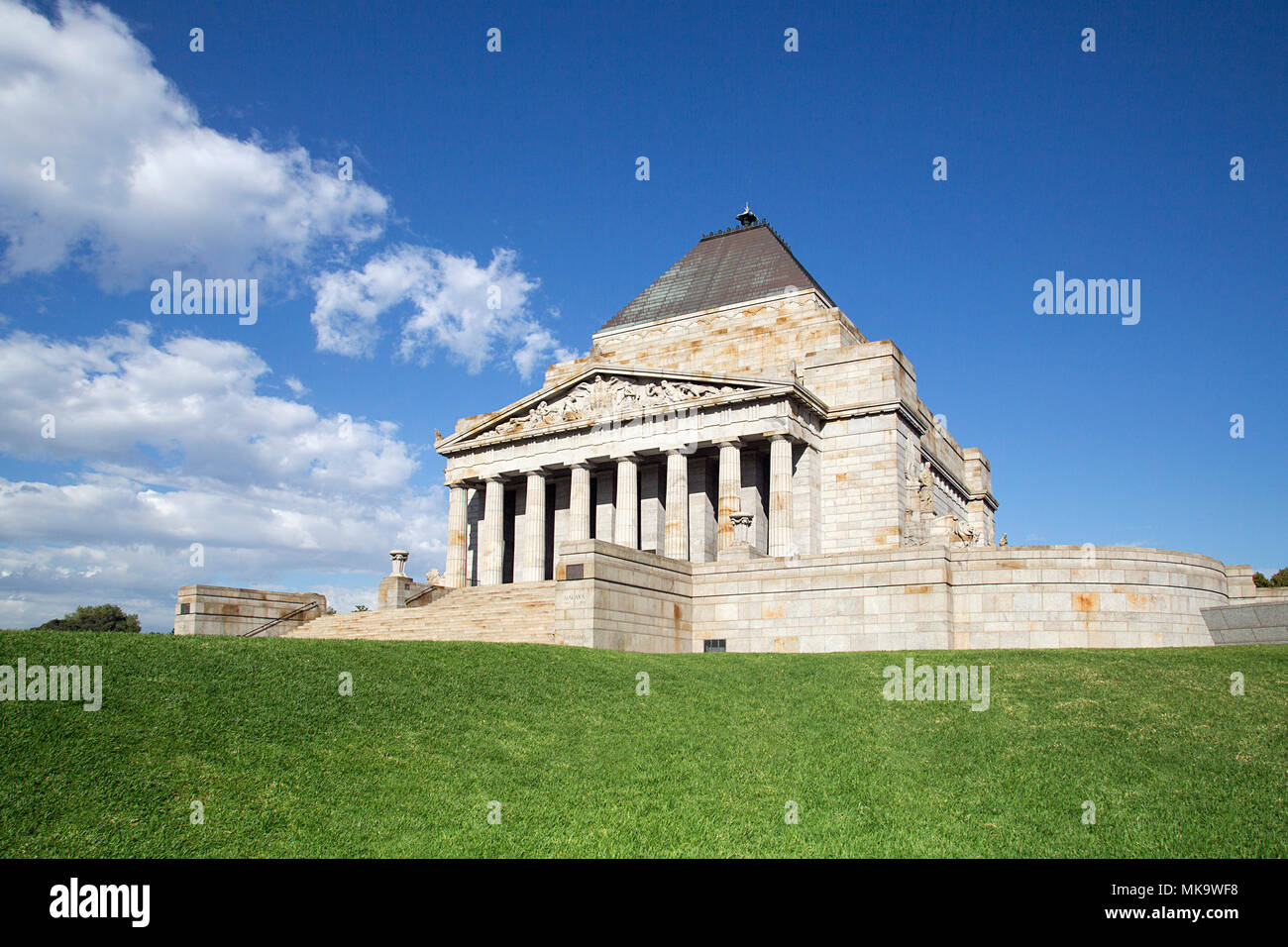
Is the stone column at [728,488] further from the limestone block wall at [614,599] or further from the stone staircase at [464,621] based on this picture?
the limestone block wall at [614,599]

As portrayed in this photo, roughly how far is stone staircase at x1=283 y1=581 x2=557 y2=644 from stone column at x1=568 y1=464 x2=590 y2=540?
7357mm

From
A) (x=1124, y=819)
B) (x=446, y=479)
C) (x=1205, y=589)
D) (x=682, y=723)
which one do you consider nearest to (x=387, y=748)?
(x=682, y=723)

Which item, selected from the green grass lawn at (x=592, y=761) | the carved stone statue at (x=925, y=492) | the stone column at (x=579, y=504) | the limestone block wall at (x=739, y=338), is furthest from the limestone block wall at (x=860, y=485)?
the green grass lawn at (x=592, y=761)

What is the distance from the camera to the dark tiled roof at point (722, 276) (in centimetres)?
5206

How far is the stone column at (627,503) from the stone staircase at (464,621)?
24.5 feet

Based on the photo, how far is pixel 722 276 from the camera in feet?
181

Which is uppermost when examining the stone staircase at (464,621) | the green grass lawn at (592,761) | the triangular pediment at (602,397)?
the triangular pediment at (602,397)

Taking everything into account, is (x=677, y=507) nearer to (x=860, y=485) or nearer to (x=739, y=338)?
(x=860, y=485)

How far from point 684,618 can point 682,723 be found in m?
14.2

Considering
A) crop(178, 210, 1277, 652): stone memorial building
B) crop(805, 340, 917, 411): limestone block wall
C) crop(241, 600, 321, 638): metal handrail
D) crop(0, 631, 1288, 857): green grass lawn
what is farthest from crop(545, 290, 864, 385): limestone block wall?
crop(0, 631, 1288, 857): green grass lawn

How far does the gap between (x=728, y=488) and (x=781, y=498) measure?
2.28 meters

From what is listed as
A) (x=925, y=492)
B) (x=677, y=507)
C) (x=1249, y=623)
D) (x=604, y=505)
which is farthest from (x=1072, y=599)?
(x=604, y=505)
